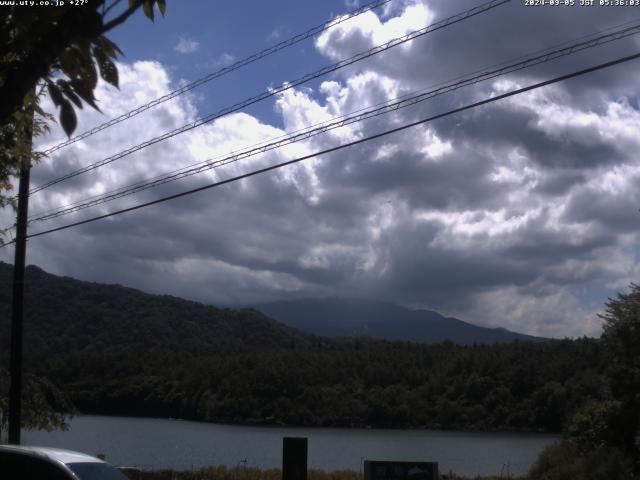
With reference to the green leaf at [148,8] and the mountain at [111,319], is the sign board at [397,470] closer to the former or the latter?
the green leaf at [148,8]

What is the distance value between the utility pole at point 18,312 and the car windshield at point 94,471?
25.4 feet

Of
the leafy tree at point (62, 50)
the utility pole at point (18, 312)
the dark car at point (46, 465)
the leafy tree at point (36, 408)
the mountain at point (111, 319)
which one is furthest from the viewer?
the mountain at point (111, 319)

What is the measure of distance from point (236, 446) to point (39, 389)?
22.1 meters

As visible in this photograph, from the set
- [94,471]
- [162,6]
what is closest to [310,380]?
[94,471]

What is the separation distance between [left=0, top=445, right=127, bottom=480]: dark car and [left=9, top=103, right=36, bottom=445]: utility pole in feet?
24.2

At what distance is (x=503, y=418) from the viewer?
61.7 m

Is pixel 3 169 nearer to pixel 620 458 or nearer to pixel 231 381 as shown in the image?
pixel 620 458

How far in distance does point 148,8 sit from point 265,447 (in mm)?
39872

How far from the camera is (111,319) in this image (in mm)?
90750

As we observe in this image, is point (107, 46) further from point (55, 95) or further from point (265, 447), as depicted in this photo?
point (265, 447)

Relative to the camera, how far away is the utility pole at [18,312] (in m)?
18.9

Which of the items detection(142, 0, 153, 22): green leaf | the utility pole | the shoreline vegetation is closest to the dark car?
the utility pole

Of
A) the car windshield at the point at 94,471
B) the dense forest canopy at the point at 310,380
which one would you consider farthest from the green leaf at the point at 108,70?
the dense forest canopy at the point at 310,380

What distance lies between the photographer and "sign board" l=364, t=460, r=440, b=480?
1304 cm
